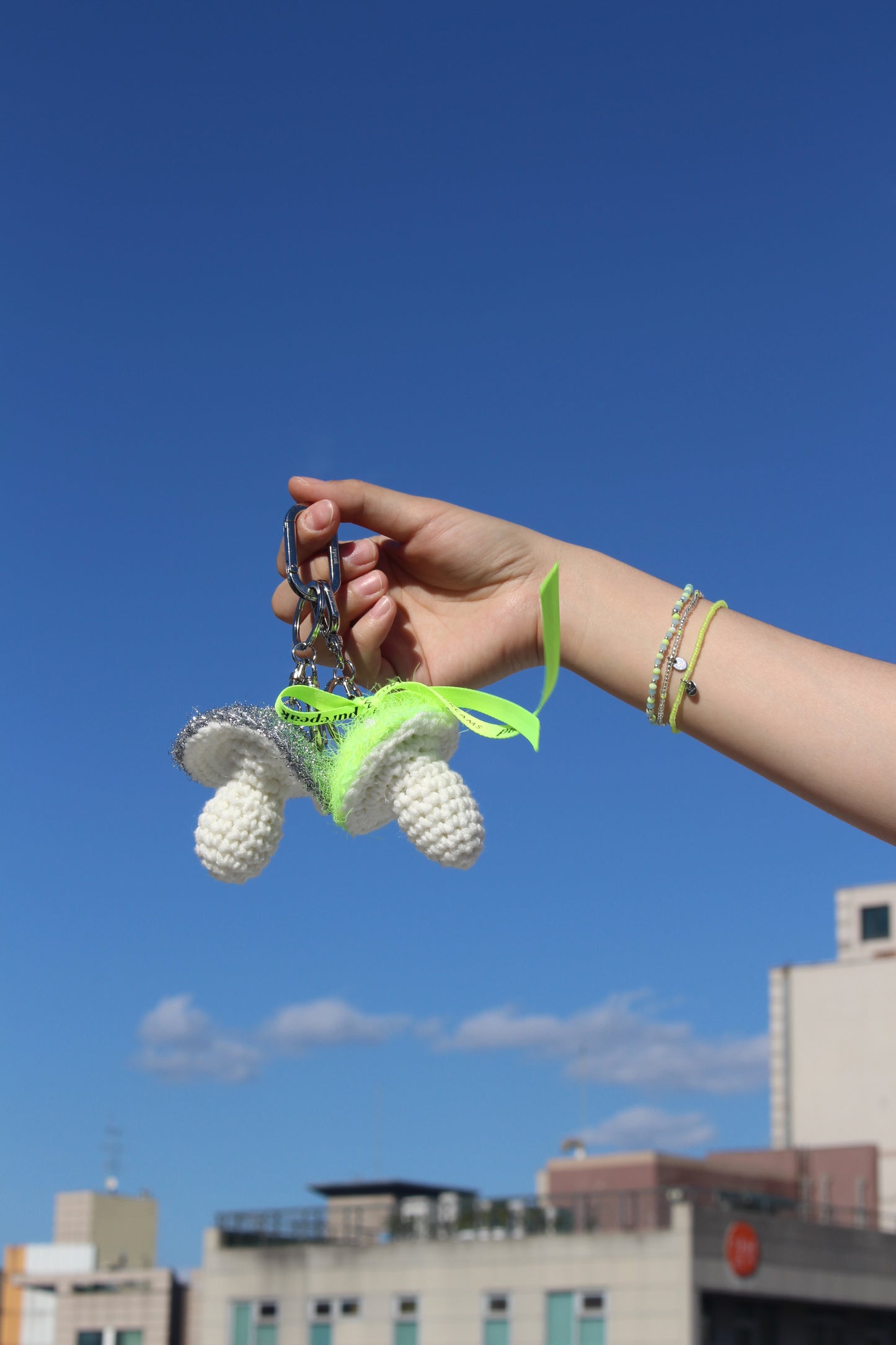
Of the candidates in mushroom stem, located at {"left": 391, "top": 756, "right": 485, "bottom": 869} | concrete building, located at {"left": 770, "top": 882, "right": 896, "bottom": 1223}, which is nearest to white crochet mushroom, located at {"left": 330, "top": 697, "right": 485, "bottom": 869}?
mushroom stem, located at {"left": 391, "top": 756, "right": 485, "bottom": 869}

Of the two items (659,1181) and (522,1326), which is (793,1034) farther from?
(522,1326)

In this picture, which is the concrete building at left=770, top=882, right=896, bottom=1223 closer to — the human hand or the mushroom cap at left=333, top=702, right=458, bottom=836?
the human hand

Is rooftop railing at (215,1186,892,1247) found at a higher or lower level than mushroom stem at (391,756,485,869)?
lower

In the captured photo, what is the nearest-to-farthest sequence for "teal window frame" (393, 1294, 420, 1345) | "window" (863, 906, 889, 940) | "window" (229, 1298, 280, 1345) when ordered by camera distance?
"teal window frame" (393, 1294, 420, 1345) → "window" (229, 1298, 280, 1345) → "window" (863, 906, 889, 940)

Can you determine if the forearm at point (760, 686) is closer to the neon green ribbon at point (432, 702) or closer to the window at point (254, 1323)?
the neon green ribbon at point (432, 702)

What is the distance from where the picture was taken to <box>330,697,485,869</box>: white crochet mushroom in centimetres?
212

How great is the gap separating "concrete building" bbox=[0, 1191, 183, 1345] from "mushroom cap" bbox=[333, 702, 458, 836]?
37.6 m

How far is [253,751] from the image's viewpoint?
223 centimetres

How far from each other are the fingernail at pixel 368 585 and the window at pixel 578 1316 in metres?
24.8

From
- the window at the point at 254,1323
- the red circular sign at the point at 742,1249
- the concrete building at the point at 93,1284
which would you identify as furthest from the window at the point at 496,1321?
the concrete building at the point at 93,1284

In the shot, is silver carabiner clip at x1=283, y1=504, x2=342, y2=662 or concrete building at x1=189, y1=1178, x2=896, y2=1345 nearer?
silver carabiner clip at x1=283, y1=504, x2=342, y2=662

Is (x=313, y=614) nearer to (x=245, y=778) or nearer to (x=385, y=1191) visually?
(x=245, y=778)

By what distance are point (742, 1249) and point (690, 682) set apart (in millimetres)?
25469

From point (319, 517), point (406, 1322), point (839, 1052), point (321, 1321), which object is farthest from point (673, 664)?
point (839, 1052)
